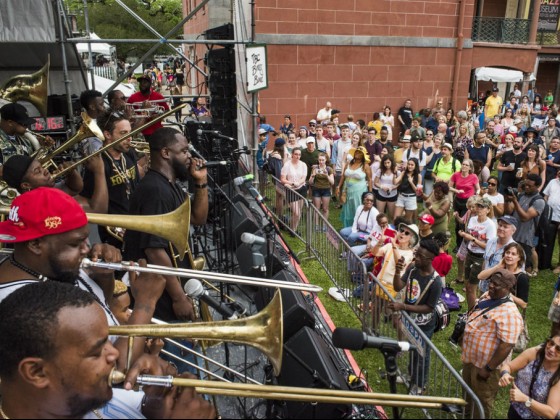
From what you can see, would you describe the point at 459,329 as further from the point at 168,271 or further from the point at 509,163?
the point at 509,163

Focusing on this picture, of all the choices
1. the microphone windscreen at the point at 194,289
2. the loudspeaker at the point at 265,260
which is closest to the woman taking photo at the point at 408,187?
the loudspeaker at the point at 265,260

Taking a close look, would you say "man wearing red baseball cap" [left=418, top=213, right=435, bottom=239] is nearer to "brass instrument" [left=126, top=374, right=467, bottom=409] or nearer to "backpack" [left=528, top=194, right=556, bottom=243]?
"backpack" [left=528, top=194, right=556, bottom=243]

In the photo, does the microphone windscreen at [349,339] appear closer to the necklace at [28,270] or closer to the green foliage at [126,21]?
the necklace at [28,270]

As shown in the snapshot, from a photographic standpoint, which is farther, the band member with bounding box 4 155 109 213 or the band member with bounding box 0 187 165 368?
the band member with bounding box 4 155 109 213

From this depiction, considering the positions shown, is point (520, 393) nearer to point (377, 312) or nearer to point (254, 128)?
point (377, 312)

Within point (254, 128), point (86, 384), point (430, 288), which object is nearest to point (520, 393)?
point (430, 288)

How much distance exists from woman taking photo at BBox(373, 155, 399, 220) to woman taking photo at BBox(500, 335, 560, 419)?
17.4ft

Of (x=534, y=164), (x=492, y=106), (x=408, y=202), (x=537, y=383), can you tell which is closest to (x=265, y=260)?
(x=537, y=383)

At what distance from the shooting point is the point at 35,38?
663 centimetres

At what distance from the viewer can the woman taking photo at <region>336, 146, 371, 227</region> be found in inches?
358

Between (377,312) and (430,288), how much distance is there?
0.92m

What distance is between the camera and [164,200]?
11.7 feet

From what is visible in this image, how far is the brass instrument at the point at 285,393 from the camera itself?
187cm

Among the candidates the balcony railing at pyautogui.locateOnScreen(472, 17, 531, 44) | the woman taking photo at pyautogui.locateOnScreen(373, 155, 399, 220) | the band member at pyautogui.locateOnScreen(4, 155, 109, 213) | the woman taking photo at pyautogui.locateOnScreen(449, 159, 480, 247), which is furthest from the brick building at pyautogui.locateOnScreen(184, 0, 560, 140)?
the band member at pyautogui.locateOnScreen(4, 155, 109, 213)
